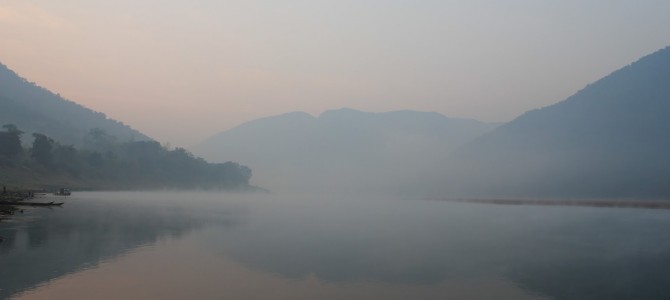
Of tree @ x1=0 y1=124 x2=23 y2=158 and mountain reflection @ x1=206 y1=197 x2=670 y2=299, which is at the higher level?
tree @ x1=0 y1=124 x2=23 y2=158

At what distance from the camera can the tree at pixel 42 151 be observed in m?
193

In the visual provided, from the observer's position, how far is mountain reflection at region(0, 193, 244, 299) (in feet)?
118

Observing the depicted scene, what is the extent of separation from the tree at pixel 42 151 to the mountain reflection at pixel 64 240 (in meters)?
122

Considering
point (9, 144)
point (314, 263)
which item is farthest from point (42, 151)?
point (314, 263)

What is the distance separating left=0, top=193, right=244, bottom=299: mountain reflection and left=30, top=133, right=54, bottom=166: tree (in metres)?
122

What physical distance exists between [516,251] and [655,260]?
12.7 meters

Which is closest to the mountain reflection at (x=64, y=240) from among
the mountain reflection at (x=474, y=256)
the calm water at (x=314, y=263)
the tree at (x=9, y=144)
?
the calm water at (x=314, y=263)

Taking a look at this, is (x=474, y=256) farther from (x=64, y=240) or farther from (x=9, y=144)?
(x=9, y=144)

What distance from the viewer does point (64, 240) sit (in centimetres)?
5294

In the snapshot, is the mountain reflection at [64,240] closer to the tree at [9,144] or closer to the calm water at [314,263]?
the calm water at [314,263]

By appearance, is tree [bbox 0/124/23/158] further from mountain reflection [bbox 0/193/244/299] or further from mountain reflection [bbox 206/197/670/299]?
mountain reflection [bbox 206/197/670/299]

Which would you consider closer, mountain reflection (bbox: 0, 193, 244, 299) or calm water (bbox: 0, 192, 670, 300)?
calm water (bbox: 0, 192, 670, 300)

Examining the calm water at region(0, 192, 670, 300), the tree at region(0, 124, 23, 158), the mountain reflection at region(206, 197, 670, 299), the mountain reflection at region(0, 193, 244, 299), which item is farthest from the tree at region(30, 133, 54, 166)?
the mountain reflection at region(206, 197, 670, 299)

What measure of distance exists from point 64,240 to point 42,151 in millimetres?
162573
